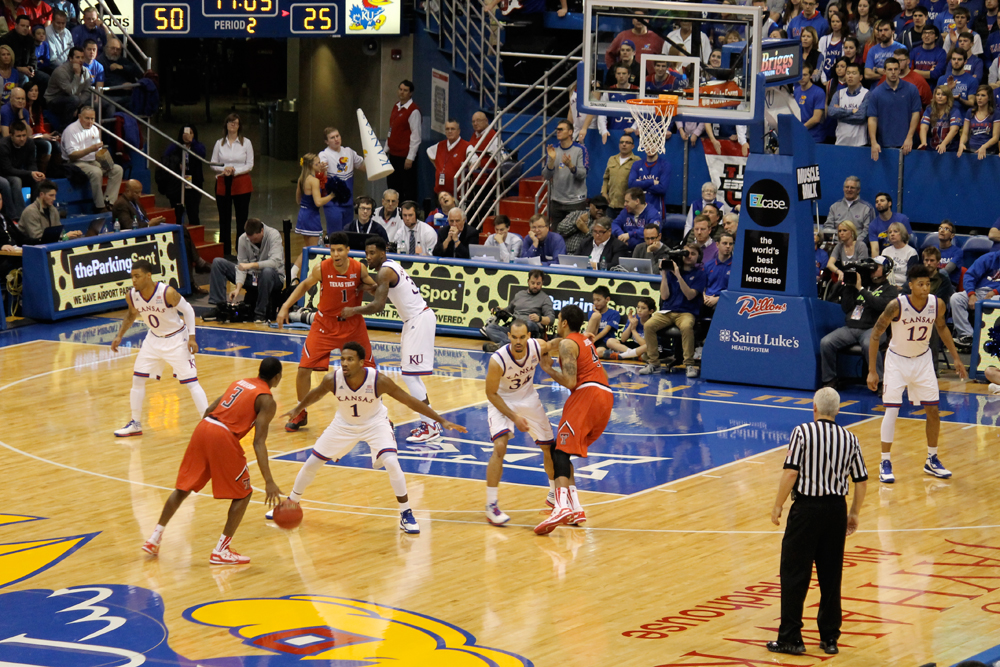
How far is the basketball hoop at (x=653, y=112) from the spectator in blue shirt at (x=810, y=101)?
4942 mm

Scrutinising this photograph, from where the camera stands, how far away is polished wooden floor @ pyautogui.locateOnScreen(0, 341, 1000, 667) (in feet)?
29.9

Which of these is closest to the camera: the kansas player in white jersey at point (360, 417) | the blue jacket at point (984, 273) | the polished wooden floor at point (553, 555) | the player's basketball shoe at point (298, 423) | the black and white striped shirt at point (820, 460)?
the black and white striped shirt at point (820, 460)

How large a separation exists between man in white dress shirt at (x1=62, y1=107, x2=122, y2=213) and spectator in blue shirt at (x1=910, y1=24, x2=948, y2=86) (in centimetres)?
1237

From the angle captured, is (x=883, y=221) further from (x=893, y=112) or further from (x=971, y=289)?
(x=893, y=112)

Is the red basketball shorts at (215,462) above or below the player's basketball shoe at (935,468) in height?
above

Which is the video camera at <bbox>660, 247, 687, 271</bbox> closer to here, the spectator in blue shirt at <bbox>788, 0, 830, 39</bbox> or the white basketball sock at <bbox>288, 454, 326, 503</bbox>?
the spectator in blue shirt at <bbox>788, 0, 830, 39</bbox>

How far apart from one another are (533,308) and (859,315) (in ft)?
13.3

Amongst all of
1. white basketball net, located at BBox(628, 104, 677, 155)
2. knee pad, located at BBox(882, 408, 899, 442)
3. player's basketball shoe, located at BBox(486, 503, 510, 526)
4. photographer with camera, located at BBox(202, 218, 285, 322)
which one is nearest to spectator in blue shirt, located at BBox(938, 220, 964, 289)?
white basketball net, located at BBox(628, 104, 677, 155)

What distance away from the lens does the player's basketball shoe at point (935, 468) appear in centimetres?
1306

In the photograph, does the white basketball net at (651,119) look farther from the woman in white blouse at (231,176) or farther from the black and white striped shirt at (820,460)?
the woman in white blouse at (231,176)

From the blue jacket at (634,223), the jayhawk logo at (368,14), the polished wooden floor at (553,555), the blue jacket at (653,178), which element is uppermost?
the jayhawk logo at (368,14)

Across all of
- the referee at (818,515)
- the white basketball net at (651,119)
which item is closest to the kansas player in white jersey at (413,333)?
the white basketball net at (651,119)

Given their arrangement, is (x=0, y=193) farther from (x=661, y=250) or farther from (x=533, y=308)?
(x=661, y=250)

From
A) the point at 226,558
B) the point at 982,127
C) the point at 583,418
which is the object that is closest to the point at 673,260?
the point at 982,127
